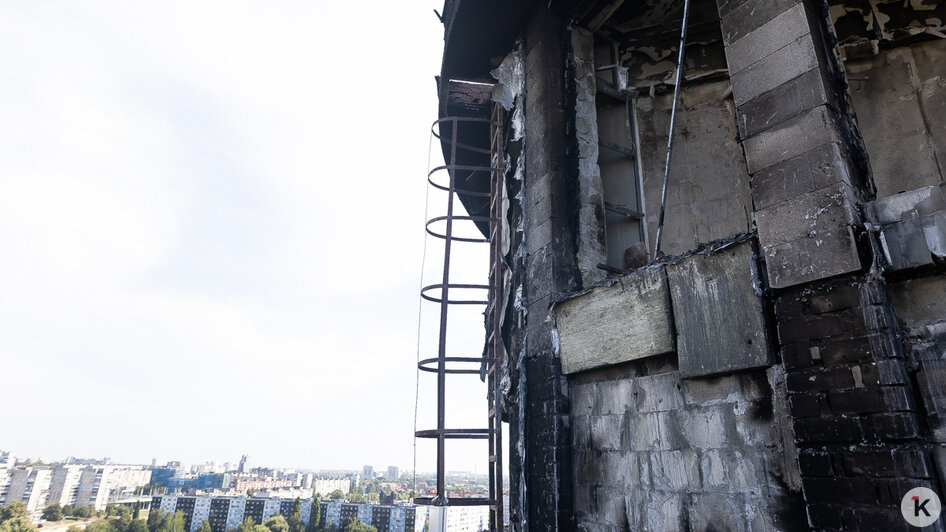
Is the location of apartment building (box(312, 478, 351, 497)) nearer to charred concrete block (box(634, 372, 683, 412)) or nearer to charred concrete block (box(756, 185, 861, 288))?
charred concrete block (box(634, 372, 683, 412))

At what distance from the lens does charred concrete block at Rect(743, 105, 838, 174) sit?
3.28m

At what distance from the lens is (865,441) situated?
267 cm

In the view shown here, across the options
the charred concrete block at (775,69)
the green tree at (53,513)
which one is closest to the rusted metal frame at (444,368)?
the charred concrete block at (775,69)

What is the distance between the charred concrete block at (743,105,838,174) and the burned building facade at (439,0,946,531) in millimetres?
14

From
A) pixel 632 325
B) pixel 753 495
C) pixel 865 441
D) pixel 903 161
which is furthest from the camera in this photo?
pixel 903 161

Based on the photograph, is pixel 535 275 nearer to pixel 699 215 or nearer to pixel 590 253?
pixel 590 253

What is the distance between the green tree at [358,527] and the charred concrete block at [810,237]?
74.1 m

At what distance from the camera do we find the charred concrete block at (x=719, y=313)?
3.44 m

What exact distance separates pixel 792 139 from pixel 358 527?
76.3 m

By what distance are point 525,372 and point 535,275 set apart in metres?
0.98

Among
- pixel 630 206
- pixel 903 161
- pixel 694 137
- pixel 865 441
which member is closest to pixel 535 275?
pixel 630 206

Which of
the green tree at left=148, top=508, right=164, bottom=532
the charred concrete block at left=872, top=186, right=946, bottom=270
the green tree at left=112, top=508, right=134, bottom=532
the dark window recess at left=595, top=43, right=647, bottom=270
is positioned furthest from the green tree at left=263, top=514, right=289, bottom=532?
the charred concrete block at left=872, top=186, right=946, bottom=270

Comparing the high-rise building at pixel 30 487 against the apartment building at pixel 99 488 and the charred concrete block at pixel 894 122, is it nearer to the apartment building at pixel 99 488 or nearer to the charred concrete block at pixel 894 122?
the apartment building at pixel 99 488

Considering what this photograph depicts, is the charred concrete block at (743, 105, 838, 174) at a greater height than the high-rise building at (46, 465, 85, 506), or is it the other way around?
the charred concrete block at (743, 105, 838, 174)
